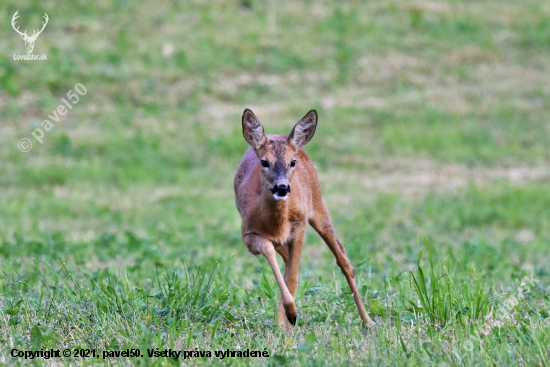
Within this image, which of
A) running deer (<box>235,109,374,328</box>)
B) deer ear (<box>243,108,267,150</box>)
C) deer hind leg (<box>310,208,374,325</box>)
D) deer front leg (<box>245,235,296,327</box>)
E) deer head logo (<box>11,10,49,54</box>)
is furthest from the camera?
deer head logo (<box>11,10,49,54</box>)

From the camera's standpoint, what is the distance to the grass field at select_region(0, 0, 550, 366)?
13.4ft

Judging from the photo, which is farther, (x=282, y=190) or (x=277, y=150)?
(x=277, y=150)

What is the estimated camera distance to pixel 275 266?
4.07 m

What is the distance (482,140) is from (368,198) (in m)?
5.61

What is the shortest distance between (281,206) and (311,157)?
12056mm

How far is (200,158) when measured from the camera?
16094 mm

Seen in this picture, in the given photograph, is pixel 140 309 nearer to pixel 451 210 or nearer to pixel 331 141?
pixel 451 210

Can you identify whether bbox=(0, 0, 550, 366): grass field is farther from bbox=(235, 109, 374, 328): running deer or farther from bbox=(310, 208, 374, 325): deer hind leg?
bbox=(235, 109, 374, 328): running deer

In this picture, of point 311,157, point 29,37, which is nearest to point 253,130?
point 311,157

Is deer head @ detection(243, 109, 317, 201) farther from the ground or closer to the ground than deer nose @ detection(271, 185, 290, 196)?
farther from the ground

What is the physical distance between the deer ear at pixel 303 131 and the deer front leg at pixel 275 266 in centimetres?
65

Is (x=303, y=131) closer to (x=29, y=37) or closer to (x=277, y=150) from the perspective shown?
(x=277, y=150)

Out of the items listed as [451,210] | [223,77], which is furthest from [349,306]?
[223,77]

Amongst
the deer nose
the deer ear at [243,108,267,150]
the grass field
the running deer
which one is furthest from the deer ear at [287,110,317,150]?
the grass field
